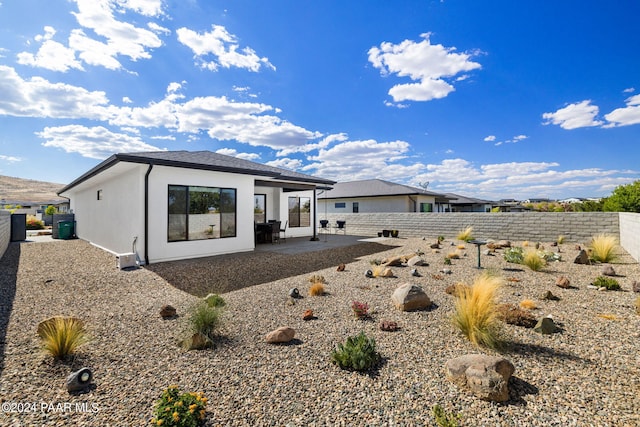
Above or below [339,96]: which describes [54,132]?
above

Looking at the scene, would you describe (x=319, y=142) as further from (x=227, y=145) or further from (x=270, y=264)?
(x=270, y=264)

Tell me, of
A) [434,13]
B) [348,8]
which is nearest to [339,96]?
[348,8]

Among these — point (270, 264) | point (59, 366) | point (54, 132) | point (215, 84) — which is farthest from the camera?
point (54, 132)

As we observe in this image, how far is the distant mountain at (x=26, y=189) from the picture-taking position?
6501 centimetres

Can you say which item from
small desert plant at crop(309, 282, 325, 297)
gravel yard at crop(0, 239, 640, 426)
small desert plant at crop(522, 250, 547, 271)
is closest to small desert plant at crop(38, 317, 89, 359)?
gravel yard at crop(0, 239, 640, 426)

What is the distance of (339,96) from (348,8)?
5.25 meters

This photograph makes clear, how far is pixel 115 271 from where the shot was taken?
278 inches

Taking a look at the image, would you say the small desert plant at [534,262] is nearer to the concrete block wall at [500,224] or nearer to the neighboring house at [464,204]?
the concrete block wall at [500,224]

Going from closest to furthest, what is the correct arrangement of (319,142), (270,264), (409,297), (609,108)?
1. (409,297)
2. (270,264)
3. (609,108)
4. (319,142)

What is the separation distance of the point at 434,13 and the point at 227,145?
15598 mm

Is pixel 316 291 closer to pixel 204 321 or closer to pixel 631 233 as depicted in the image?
pixel 204 321

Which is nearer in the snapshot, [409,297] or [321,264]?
[409,297]

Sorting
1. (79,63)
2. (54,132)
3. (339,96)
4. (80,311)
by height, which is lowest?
(80,311)

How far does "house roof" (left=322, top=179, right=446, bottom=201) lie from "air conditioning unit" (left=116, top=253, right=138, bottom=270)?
54.4 feet
